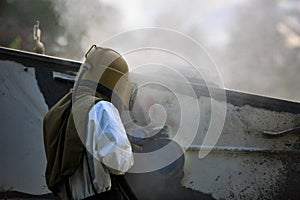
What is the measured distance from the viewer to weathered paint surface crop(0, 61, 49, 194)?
409 cm

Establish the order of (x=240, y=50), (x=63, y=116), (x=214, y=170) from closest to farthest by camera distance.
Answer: (x=63, y=116) < (x=214, y=170) < (x=240, y=50)

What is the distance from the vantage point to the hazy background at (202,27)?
10.3m

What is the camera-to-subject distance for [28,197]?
161 inches

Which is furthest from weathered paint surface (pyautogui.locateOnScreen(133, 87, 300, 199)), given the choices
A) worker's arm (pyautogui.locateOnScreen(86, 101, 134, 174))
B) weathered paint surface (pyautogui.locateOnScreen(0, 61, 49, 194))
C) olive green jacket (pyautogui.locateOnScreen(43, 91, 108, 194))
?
worker's arm (pyautogui.locateOnScreen(86, 101, 134, 174))

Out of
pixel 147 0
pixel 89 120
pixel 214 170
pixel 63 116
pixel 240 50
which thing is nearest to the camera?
pixel 89 120

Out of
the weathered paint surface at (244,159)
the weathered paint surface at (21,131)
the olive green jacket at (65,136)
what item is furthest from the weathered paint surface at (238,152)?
the olive green jacket at (65,136)

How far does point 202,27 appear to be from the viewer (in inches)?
424

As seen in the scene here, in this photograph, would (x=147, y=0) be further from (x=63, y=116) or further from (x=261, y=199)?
(x=63, y=116)

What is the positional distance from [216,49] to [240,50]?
3.79ft

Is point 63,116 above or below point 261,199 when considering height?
above

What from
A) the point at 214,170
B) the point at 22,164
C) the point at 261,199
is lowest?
the point at 261,199

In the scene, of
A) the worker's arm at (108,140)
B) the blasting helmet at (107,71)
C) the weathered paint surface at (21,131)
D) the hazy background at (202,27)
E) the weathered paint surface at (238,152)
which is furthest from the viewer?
the hazy background at (202,27)

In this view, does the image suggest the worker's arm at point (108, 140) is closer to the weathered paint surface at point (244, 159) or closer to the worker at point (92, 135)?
the worker at point (92, 135)

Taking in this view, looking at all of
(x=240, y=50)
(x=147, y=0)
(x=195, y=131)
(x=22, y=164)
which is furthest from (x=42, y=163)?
(x=240, y=50)
